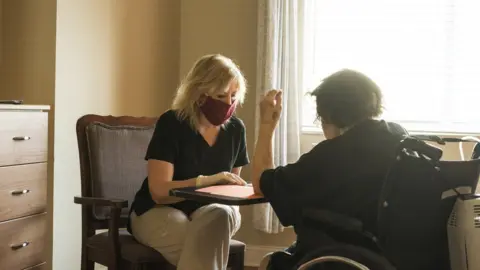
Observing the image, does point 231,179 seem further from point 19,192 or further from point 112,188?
point 19,192

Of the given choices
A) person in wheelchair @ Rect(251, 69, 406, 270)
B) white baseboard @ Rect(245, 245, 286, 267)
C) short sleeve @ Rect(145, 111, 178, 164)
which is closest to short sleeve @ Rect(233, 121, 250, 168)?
short sleeve @ Rect(145, 111, 178, 164)

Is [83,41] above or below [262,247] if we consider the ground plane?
above

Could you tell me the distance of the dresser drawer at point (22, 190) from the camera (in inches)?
101

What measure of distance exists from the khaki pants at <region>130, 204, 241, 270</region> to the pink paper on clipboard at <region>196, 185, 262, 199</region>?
14cm

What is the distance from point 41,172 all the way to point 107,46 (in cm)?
88

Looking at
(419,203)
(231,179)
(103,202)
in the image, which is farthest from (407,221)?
(103,202)

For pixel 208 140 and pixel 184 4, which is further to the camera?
pixel 184 4

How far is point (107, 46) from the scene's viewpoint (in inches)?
133

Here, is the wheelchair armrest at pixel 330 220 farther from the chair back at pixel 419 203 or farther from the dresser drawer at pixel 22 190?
the dresser drawer at pixel 22 190

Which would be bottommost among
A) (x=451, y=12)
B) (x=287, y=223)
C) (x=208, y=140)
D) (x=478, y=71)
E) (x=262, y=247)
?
(x=262, y=247)

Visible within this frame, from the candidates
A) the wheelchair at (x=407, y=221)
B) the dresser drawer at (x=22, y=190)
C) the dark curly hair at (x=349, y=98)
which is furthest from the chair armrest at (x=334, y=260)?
the dresser drawer at (x=22, y=190)

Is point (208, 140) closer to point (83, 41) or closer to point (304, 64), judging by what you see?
point (83, 41)

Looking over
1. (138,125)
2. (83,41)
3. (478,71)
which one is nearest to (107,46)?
(83,41)

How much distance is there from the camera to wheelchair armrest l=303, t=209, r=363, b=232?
1747mm
